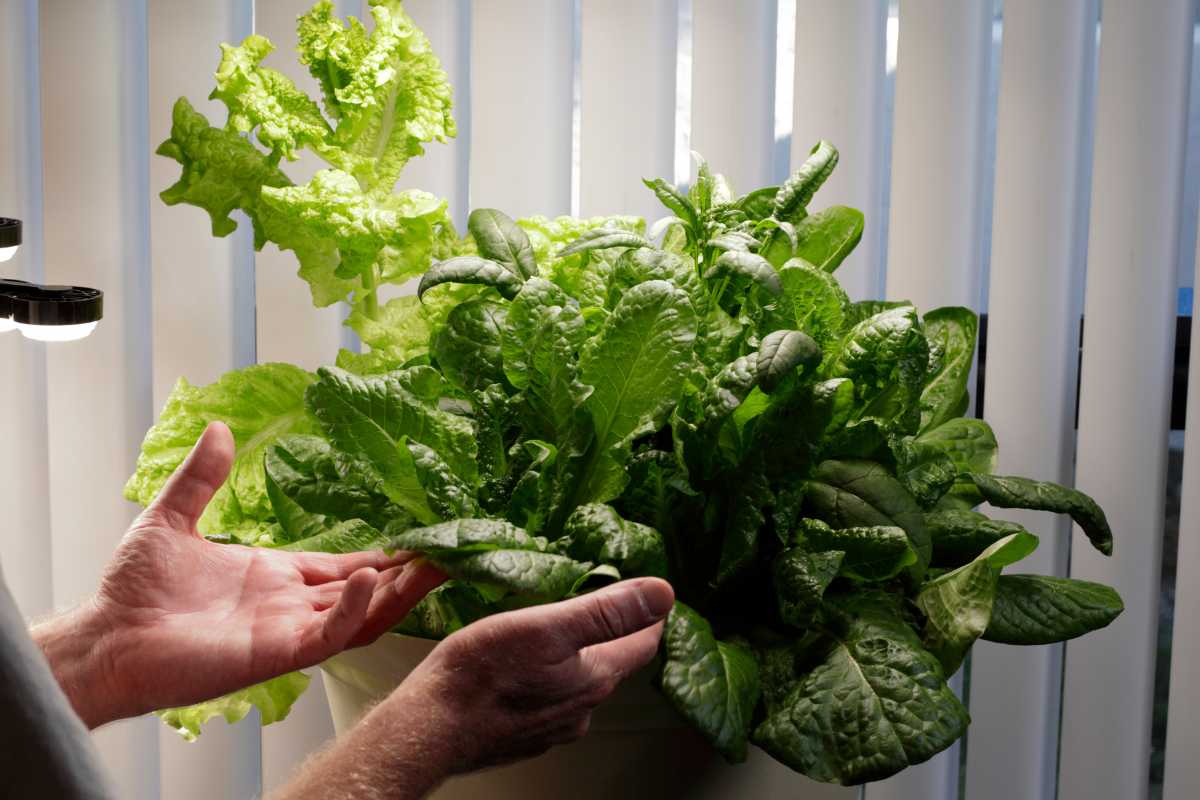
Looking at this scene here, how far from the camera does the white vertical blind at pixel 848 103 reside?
123 cm

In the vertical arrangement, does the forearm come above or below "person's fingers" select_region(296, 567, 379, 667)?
below

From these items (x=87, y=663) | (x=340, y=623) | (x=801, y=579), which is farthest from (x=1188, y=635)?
(x=87, y=663)

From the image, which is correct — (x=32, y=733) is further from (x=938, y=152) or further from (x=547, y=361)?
(x=938, y=152)

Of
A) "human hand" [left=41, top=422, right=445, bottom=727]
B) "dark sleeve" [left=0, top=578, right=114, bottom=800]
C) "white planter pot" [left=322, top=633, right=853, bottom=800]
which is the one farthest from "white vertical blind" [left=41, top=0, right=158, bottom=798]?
"dark sleeve" [left=0, top=578, right=114, bottom=800]

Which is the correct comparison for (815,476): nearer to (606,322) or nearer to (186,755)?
(606,322)

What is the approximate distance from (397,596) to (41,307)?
46 cm

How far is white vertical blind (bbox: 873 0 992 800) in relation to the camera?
1.21 meters

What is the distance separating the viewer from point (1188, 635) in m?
1.18

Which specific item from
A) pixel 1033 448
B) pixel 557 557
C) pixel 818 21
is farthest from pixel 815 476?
pixel 818 21

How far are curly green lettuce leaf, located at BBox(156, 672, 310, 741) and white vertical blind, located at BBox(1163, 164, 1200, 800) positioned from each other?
0.84m

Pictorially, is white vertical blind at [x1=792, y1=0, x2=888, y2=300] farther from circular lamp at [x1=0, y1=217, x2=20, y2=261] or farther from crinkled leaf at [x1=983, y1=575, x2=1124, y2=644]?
circular lamp at [x1=0, y1=217, x2=20, y2=261]

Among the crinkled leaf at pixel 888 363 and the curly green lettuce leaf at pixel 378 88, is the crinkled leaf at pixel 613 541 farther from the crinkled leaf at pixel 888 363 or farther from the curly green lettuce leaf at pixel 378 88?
the curly green lettuce leaf at pixel 378 88

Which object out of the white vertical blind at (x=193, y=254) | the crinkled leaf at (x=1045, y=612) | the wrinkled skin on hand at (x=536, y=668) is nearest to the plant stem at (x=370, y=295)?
the white vertical blind at (x=193, y=254)

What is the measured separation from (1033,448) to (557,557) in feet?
2.32
